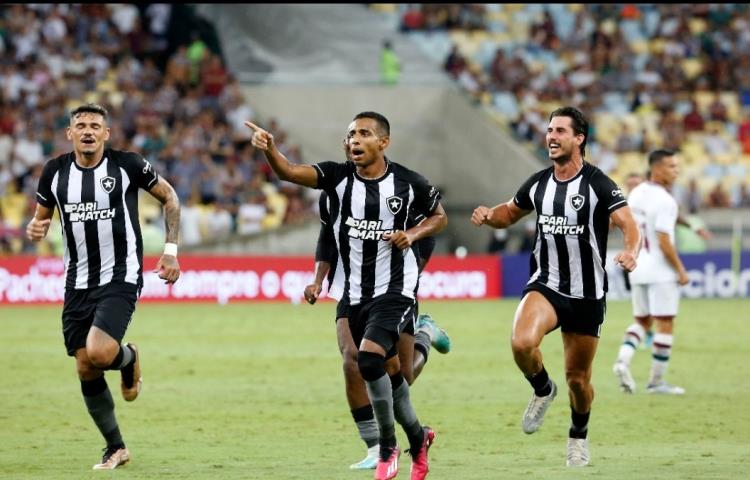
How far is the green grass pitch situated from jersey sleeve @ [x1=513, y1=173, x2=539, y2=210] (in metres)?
1.75

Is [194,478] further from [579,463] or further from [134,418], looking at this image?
[134,418]

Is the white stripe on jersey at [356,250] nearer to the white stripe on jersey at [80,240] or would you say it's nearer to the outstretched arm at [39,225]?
the white stripe on jersey at [80,240]

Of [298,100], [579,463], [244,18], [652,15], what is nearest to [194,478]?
[579,463]

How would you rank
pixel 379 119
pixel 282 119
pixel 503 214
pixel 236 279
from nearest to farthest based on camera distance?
pixel 379 119
pixel 503 214
pixel 236 279
pixel 282 119

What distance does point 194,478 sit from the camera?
8.88m

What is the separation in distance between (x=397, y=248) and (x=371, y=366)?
0.88 meters

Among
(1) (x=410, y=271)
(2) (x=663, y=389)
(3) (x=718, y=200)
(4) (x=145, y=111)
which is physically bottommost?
(2) (x=663, y=389)

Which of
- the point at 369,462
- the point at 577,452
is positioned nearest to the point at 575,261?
the point at 577,452

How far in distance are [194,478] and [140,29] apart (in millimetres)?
25639

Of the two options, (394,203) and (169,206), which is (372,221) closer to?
(394,203)

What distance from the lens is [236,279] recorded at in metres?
27.5

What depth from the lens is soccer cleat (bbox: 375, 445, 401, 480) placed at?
8672mm

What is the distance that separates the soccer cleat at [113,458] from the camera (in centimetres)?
939

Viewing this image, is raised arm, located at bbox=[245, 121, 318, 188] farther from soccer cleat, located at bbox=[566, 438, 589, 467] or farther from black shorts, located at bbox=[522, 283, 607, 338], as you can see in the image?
soccer cleat, located at bbox=[566, 438, 589, 467]
